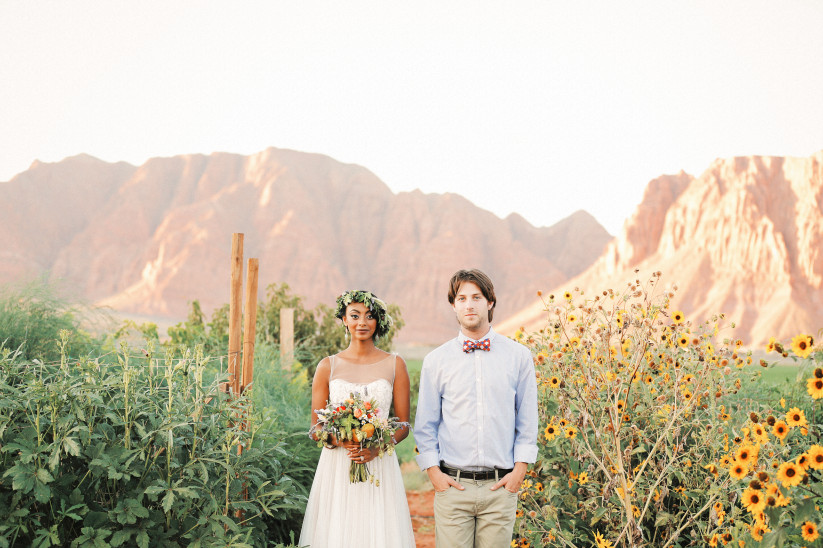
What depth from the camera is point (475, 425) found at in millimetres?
3262

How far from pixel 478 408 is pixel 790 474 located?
4.42 ft

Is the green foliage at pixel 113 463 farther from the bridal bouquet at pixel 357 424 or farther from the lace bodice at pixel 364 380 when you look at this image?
the lace bodice at pixel 364 380

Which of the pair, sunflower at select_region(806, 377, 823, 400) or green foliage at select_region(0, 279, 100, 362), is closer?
sunflower at select_region(806, 377, 823, 400)

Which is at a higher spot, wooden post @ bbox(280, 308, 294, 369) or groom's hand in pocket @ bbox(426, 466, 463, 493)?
groom's hand in pocket @ bbox(426, 466, 463, 493)

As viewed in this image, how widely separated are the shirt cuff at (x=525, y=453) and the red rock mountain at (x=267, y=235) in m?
57.6

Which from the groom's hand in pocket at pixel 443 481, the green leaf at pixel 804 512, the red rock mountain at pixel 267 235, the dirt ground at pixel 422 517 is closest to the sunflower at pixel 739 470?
the green leaf at pixel 804 512

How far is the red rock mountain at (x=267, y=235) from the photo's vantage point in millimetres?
62406

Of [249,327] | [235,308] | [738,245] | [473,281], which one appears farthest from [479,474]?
[738,245]

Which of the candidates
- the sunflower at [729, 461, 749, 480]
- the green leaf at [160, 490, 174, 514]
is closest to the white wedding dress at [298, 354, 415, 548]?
the green leaf at [160, 490, 174, 514]

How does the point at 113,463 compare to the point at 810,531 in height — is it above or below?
below

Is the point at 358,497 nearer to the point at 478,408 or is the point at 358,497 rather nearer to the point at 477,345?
the point at 478,408

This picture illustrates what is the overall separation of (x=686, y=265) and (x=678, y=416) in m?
53.6

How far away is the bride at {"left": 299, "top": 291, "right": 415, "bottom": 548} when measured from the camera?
12.6 feet

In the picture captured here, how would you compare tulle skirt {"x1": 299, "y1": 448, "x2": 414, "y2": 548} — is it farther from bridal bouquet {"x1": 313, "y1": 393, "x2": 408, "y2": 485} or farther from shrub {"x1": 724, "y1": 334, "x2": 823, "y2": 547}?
shrub {"x1": 724, "y1": 334, "x2": 823, "y2": 547}
